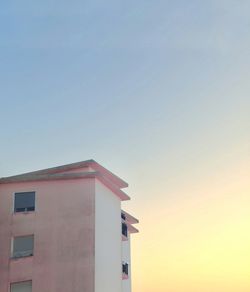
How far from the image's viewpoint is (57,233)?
28297mm

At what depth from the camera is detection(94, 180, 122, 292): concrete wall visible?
28547mm

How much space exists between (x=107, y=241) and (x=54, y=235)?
364 centimetres

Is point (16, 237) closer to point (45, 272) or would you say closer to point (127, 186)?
point (45, 272)

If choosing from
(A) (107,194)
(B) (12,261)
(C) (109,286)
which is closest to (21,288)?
(B) (12,261)

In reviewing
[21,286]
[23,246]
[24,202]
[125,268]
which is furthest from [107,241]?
[21,286]

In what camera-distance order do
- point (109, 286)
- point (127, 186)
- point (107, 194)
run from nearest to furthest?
1. point (109, 286)
2. point (107, 194)
3. point (127, 186)

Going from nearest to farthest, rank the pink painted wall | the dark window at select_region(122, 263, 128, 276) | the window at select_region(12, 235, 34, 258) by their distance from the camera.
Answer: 1. the pink painted wall
2. the window at select_region(12, 235, 34, 258)
3. the dark window at select_region(122, 263, 128, 276)

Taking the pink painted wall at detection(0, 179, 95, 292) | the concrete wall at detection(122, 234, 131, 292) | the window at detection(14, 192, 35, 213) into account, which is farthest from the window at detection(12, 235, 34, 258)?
the concrete wall at detection(122, 234, 131, 292)

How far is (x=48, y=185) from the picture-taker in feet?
96.8

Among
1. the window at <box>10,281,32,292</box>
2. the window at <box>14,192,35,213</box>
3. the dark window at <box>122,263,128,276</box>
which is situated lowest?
the window at <box>10,281,32,292</box>

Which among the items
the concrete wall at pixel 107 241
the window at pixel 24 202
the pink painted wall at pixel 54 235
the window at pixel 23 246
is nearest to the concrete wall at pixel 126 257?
the concrete wall at pixel 107 241

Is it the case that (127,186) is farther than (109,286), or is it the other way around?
(127,186)

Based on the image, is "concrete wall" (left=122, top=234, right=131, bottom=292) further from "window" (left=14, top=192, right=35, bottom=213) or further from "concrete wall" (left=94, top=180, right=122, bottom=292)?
"window" (left=14, top=192, right=35, bottom=213)

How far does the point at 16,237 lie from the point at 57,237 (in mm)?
2502
